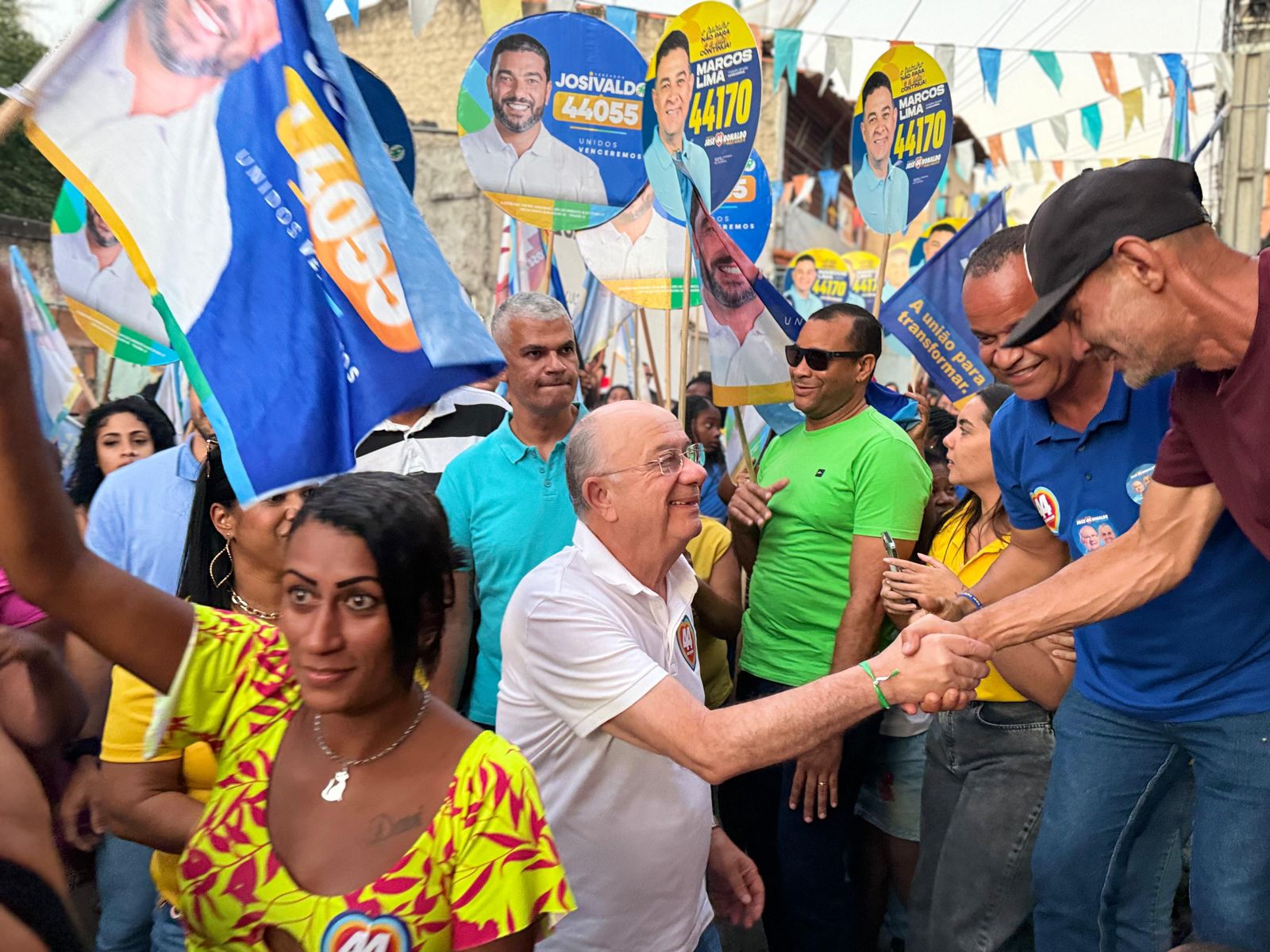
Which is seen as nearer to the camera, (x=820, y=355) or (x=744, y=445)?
(x=820, y=355)

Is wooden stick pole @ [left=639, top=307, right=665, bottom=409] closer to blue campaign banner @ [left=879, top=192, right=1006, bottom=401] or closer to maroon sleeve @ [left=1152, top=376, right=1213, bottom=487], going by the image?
blue campaign banner @ [left=879, top=192, right=1006, bottom=401]

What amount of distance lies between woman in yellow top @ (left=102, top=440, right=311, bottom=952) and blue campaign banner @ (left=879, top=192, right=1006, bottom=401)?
12.3ft

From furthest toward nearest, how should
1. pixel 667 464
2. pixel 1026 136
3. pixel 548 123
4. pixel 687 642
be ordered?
pixel 1026 136 < pixel 548 123 < pixel 687 642 < pixel 667 464

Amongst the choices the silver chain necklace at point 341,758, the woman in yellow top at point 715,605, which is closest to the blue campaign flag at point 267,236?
the silver chain necklace at point 341,758

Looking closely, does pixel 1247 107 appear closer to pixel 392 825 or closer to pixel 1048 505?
pixel 1048 505

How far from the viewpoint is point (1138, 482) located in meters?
2.86

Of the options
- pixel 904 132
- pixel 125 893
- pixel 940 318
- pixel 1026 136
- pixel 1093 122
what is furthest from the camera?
pixel 1026 136

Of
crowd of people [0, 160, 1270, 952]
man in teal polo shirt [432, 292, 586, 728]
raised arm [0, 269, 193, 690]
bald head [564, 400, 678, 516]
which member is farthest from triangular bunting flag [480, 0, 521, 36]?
raised arm [0, 269, 193, 690]

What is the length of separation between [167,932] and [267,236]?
157cm

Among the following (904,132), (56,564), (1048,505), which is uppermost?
(904,132)

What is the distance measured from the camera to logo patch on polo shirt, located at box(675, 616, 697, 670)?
273cm

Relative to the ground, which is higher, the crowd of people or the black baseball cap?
the black baseball cap

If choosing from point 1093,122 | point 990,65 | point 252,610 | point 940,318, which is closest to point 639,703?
point 252,610

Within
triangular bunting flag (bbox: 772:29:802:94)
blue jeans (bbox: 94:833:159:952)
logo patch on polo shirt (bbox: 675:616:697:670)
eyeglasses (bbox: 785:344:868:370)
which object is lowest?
blue jeans (bbox: 94:833:159:952)
